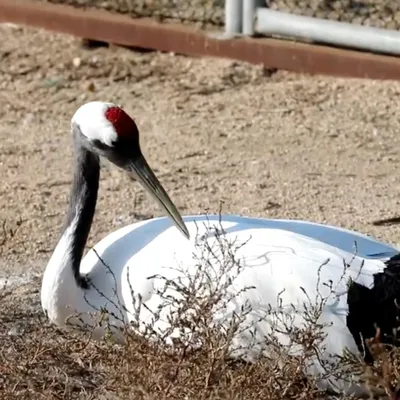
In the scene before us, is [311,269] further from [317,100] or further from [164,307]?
[317,100]

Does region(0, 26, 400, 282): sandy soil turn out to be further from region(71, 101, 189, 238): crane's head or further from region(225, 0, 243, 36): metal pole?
region(71, 101, 189, 238): crane's head

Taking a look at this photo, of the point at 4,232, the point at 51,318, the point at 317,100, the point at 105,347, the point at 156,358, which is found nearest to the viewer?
the point at 156,358

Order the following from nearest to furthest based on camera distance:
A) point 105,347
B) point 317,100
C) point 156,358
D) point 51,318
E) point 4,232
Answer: point 156,358
point 105,347
point 51,318
point 4,232
point 317,100

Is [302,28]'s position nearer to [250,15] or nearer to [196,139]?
[250,15]

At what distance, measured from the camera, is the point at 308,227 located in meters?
4.79

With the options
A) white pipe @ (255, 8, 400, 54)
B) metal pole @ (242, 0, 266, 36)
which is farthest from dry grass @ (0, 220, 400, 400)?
metal pole @ (242, 0, 266, 36)

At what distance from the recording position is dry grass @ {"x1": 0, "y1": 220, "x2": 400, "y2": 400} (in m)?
3.77

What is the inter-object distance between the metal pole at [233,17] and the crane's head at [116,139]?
3245mm

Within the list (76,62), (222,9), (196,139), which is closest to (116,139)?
(196,139)

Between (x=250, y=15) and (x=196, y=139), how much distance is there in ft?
4.23

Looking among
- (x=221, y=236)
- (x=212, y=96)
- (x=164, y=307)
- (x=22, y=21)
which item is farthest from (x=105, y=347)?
(x=22, y=21)

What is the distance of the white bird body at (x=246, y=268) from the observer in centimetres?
427

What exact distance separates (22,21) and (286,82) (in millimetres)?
1887

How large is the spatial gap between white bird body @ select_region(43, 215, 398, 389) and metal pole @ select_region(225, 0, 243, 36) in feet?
10.6
